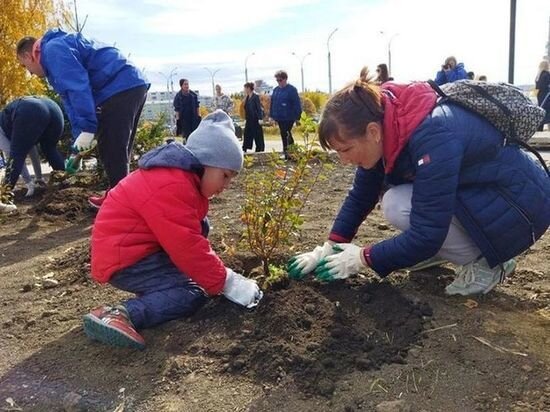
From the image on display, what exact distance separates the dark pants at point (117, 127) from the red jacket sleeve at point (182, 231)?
90.3 inches

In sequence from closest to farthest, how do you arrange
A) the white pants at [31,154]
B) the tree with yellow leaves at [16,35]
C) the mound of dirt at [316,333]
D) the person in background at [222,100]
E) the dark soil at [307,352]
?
the dark soil at [307,352]
the mound of dirt at [316,333]
the white pants at [31,154]
the tree with yellow leaves at [16,35]
the person in background at [222,100]

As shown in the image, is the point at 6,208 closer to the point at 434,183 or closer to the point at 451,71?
the point at 434,183

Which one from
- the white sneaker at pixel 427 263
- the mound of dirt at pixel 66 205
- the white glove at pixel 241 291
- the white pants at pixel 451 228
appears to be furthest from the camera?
the mound of dirt at pixel 66 205

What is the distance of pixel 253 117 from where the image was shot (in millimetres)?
11375

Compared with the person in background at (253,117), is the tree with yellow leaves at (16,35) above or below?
above

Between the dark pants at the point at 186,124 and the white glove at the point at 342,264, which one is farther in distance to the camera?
the dark pants at the point at 186,124

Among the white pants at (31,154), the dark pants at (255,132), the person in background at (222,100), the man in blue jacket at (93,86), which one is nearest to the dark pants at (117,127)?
the man in blue jacket at (93,86)

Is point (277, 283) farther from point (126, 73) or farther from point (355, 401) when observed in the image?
point (126, 73)

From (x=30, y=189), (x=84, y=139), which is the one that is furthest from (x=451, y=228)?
(x=30, y=189)

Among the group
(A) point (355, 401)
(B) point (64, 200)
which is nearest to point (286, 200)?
(A) point (355, 401)

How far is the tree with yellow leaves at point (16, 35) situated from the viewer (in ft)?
32.2

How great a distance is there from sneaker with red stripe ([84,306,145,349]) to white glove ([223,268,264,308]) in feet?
1.31

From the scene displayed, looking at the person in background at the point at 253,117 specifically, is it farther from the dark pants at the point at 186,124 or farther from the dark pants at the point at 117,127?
the dark pants at the point at 117,127

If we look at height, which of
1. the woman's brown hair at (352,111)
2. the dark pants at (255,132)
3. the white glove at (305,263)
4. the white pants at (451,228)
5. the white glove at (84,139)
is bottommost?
the dark pants at (255,132)
